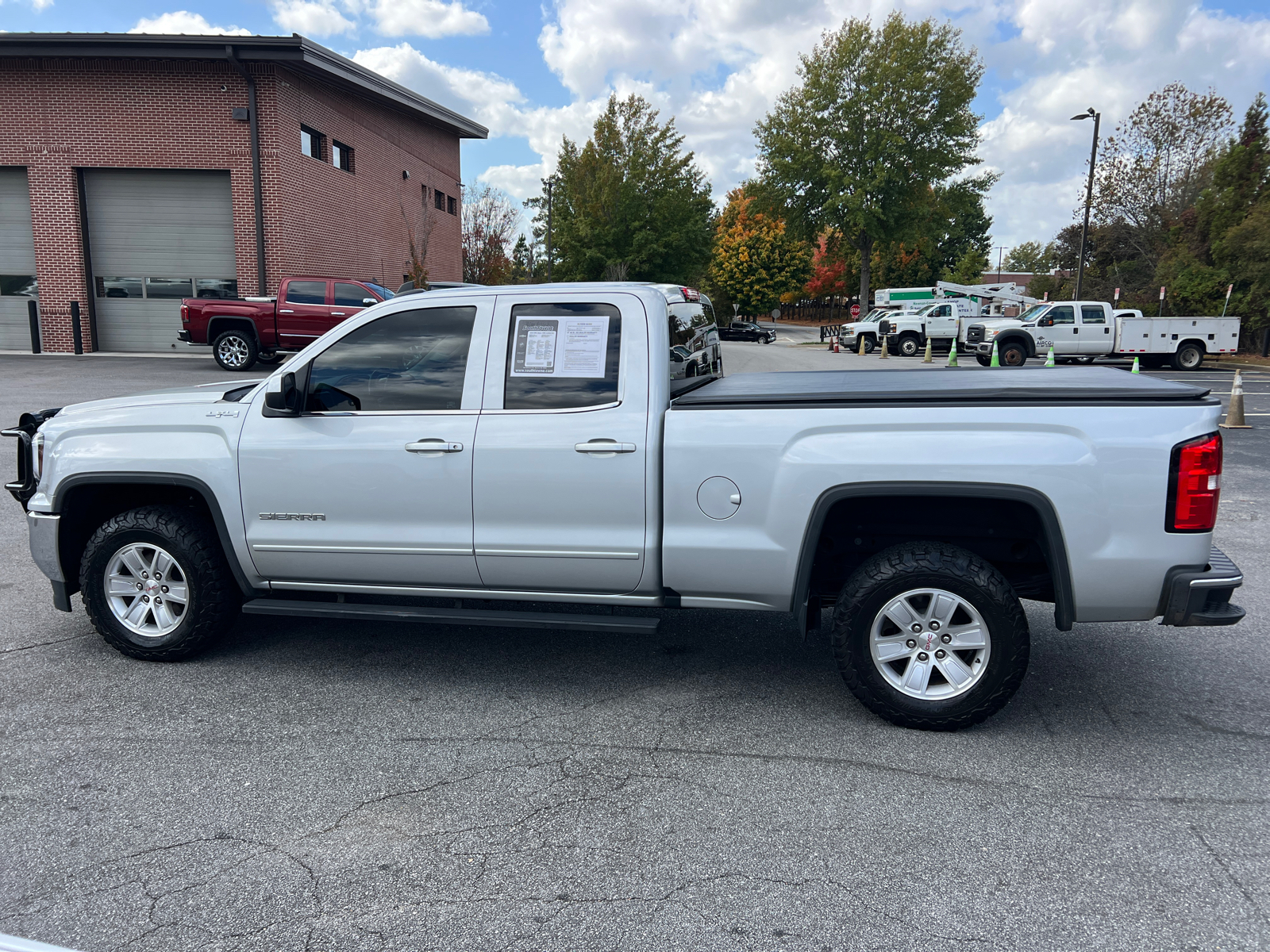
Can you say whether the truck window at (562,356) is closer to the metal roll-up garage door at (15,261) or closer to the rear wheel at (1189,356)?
the metal roll-up garage door at (15,261)

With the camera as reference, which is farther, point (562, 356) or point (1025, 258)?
point (1025, 258)

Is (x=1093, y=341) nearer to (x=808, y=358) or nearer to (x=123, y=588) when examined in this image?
(x=808, y=358)

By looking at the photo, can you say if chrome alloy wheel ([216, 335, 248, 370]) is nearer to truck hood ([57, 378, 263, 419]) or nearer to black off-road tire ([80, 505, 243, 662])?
truck hood ([57, 378, 263, 419])

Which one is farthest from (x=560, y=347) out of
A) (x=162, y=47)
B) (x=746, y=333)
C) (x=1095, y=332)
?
(x=746, y=333)

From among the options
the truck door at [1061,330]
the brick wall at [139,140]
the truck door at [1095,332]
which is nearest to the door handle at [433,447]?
the brick wall at [139,140]

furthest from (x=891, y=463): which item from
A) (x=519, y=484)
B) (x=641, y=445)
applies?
(x=519, y=484)

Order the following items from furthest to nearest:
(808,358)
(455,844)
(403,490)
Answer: (808,358), (403,490), (455,844)

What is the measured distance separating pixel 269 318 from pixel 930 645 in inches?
702

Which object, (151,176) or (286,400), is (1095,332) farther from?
(286,400)

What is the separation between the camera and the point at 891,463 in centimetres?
368

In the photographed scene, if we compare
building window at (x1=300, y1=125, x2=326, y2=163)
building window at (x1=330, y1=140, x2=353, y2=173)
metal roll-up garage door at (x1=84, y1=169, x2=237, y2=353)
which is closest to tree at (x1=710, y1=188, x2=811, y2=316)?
building window at (x1=330, y1=140, x2=353, y2=173)

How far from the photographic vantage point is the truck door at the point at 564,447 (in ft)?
13.0

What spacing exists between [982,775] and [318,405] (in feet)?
11.0

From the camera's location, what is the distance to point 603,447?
3943 millimetres
